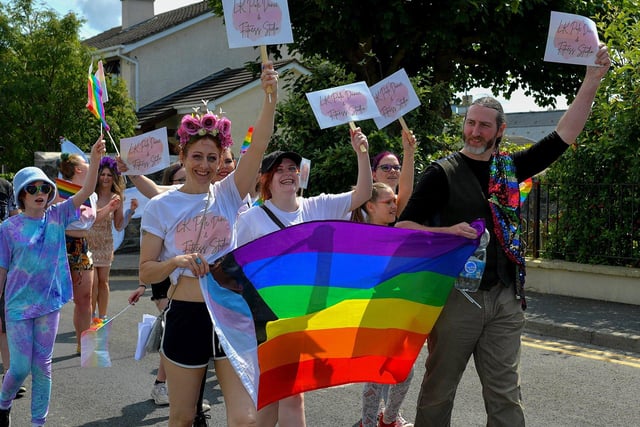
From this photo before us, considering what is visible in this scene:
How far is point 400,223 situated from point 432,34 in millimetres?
15527

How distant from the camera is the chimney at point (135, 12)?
40406mm

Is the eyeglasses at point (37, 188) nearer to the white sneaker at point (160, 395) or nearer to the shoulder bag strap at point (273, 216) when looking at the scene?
the shoulder bag strap at point (273, 216)

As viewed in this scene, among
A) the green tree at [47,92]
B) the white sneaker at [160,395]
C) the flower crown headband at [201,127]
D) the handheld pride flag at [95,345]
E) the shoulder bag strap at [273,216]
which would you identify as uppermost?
the green tree at [47,92]

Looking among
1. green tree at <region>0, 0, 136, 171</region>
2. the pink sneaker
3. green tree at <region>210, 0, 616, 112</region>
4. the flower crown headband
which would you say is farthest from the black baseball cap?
green tree at <region>0, 0, 136, 171</region>

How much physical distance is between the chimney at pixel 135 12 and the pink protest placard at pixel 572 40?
126ft

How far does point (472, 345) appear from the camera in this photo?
14.0 feet

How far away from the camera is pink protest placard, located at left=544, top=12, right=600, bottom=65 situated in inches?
177

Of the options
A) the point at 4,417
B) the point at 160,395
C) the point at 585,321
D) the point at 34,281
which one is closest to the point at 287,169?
the point at 34,281

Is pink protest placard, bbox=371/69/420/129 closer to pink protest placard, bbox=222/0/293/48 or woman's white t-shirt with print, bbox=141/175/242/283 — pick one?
pink protest placard, bbox=222/0/293/48

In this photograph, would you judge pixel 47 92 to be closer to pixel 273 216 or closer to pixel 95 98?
pixel 95 98

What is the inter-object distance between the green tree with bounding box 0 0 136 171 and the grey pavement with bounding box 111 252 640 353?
608 inches

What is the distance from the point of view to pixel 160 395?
20.9 ft

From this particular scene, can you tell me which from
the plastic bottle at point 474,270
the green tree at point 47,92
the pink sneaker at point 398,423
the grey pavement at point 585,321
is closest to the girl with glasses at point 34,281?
the pink sneaker at point 398,423

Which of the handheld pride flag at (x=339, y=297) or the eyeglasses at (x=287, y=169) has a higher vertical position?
the eyeglasses at (x=287, y=169)
